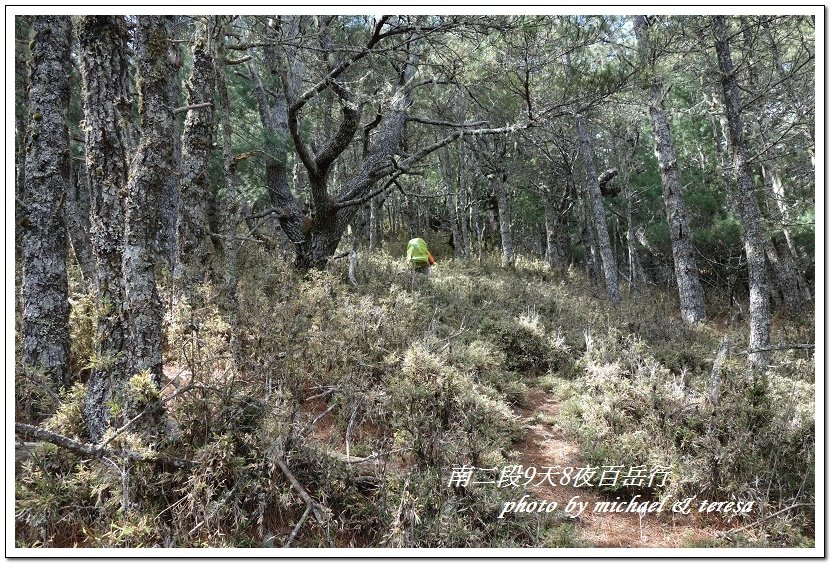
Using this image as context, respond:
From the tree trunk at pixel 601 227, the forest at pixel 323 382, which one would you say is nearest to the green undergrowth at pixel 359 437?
the forest at pixel 323 382

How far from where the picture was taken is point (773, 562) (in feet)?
9.41

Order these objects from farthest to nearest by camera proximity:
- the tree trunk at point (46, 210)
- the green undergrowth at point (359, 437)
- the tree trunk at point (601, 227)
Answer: the tree trunk at point (601, 227)
the tree trunk at point (46, 210)
the green undergrowth at point (359, 437)

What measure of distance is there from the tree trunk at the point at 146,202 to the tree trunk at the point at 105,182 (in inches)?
3.5

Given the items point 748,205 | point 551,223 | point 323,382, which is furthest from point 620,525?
point 551,223

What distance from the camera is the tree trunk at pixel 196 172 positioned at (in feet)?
16.1

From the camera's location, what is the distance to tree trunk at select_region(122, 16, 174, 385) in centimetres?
308

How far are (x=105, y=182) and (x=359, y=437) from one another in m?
2.54

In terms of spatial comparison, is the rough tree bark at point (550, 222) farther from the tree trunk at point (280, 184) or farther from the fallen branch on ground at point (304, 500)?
the fallen branch on ground at point (304, 500)

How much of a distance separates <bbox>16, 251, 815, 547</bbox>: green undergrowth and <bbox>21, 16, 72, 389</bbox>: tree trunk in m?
0.28

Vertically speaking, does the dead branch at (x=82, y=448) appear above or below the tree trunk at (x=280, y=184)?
below

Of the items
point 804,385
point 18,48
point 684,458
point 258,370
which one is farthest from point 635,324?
point 18,48

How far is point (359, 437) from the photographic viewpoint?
12.5ft

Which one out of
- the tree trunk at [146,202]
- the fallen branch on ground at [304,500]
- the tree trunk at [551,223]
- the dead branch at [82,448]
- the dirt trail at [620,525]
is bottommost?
the dirt trail at [620,525]

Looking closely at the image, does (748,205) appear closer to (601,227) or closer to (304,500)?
(601,227)
